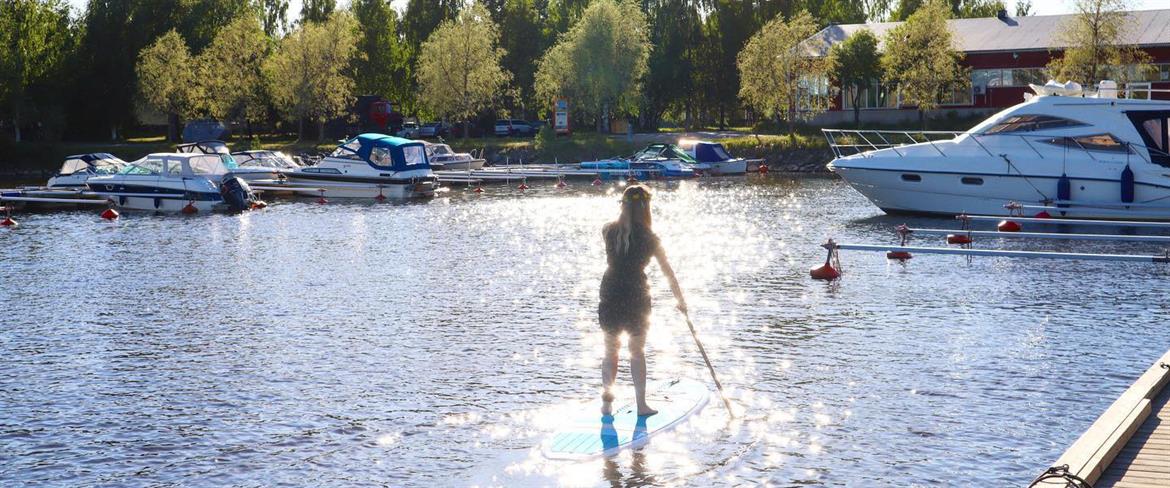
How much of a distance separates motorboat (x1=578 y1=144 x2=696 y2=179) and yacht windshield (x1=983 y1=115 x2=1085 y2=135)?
1164 inches

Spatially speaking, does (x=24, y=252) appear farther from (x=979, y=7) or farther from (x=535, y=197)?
(x=979, y=7)

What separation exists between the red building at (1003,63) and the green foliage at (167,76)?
4378 centimetres

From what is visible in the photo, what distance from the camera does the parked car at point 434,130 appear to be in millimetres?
87500

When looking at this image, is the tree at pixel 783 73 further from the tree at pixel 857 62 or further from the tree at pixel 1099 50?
the tree at pixel 1099 50

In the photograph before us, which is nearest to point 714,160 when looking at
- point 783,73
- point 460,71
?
point 783,73


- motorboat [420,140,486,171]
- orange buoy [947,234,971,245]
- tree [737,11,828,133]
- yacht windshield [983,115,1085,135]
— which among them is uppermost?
tree [737,11,828,133]

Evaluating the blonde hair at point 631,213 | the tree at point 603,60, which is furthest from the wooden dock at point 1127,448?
the tree at point 603,60

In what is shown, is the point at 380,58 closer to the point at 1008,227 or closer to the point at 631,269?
the point at 1008,227

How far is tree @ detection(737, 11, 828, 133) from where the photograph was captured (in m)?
79.6

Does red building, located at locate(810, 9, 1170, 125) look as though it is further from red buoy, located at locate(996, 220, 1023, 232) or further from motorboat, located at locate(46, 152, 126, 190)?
red buoy, located at locate(996, 220, 1023, 232)

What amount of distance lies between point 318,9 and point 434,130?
85.6ft

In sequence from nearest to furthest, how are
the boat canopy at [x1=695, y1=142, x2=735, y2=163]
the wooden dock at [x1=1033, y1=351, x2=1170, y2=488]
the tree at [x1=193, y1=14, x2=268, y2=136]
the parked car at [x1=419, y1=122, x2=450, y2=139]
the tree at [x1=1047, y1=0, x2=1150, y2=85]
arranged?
the wooden dock at [x1=1033, y1=351, x2=1170, y2=488]
the boat canopy at [x1=695, y1=142, x2=735, y2=163]
the tree at [x1=1047, y1=0, x2=1150, y2=85]
the parked car at [x1=419, y1=122, x2=450, y2=139]
the tree at [x1=193, y1=14, x2=268, y2=136]

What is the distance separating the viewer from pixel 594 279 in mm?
26891

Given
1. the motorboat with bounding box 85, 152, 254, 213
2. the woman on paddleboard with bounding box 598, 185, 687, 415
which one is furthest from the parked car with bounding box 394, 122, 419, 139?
the woman on paddleboard with bounding box 598, 185, 687, 415
